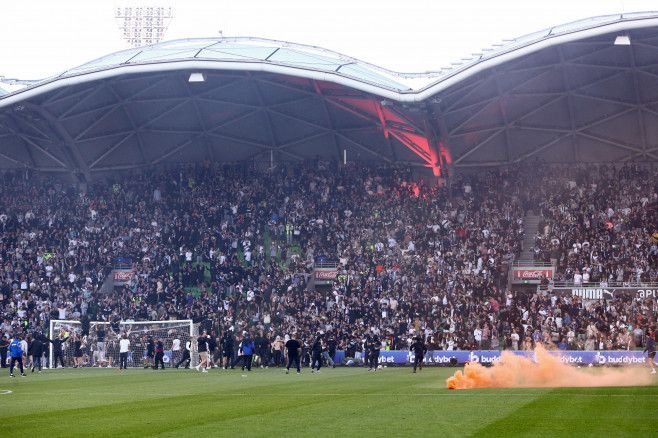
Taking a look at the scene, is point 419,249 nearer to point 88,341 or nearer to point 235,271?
point 235,271

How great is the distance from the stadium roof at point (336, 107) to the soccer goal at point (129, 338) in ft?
48.1

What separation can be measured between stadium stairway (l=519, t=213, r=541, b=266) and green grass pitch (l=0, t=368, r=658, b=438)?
2372 cm

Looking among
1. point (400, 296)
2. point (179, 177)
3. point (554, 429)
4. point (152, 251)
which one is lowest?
point (554, 429)

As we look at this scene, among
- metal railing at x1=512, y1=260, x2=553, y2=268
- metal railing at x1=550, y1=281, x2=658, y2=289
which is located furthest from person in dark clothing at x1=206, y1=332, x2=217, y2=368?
metal railing at x1=550, y1=281, x2=658, y2=289

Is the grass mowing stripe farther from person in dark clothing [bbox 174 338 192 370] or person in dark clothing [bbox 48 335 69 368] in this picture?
person in dark clothing [bbox 48 335 69 368]

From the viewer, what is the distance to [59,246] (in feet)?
185

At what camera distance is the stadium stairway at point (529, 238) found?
48.5 meters

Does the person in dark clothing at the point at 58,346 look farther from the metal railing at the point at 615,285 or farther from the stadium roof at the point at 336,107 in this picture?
the metal railing at the point at 615,285

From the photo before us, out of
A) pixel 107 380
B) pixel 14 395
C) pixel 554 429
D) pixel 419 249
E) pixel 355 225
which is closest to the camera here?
pixel 554 429

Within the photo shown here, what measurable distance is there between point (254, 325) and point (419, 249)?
36.5 ft

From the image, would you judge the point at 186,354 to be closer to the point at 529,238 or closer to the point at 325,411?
the point at 529,238

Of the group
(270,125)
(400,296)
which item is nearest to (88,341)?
(400,296)

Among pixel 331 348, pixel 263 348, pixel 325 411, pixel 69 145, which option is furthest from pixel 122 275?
pixel 325 411

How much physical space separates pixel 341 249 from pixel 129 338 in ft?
47.0
